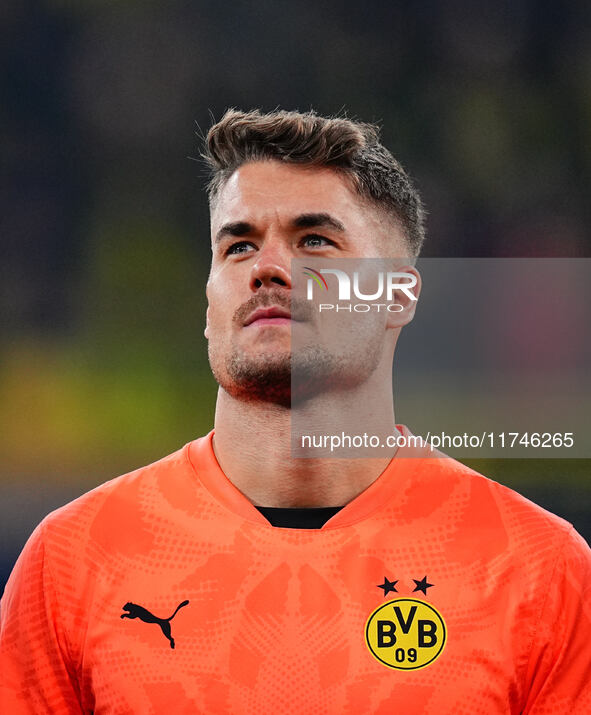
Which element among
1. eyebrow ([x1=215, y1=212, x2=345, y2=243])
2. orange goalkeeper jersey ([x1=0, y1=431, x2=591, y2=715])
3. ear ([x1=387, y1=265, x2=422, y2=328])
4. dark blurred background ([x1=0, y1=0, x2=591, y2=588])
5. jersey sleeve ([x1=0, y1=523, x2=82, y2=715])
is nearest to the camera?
orange goalkeeper jersey ([x1=0, y1=431, x2=591, y2=715])

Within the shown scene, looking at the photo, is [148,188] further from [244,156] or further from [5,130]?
[244,156]

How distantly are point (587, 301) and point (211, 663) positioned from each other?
3.77 meters

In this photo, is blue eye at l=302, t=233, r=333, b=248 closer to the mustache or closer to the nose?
the nose

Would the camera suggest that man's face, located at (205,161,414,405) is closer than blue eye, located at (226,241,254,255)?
Yes

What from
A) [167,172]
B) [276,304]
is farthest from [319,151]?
[167,172]

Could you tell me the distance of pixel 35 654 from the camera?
208 centimetres

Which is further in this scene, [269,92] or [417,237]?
[269,92]

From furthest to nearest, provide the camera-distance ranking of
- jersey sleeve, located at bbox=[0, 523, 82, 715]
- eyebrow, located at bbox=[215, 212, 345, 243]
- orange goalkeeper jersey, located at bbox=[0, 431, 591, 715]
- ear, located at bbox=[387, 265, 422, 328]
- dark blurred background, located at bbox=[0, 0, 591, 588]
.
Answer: dark blurred background, located at bbox=[0, 0, 591, 588] < ear, located at bbox=[387, 265, 422, 328] < eyebrow, located at bbox=[215, 212, 345, 243] < jersey sleeve, located at bbox=[0, 523, 82, 715] < orange goalkeeper jersey, located at bbox=[0, 431, 591, 715]

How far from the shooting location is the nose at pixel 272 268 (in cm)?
212

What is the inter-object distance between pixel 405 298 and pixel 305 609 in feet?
2.81

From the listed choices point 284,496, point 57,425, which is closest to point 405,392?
point 284,496

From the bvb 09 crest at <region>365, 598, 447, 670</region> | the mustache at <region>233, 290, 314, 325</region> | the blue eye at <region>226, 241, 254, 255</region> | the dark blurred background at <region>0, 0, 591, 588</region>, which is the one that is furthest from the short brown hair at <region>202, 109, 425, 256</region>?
the dark blurred background at <region>0, 0, 591, 588</region>

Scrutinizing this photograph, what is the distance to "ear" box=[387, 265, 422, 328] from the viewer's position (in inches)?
91.1

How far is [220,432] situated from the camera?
2238mm
